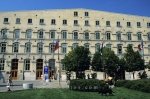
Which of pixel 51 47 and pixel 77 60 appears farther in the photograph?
pixel 51 47

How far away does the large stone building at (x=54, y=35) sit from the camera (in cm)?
6488

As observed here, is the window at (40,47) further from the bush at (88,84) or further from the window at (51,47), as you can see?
the bush at (88,84)

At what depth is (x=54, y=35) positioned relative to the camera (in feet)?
220

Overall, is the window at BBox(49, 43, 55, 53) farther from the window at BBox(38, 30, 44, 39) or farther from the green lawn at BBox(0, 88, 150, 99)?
the green lawn at BBox(0, 88, 150, 99)

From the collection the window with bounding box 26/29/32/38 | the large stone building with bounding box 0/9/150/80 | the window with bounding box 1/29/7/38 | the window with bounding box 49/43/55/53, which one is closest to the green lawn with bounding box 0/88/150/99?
the large stone building with bounding box 0/9/150/80

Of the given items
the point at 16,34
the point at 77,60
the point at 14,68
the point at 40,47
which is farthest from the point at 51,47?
the point at 77,60

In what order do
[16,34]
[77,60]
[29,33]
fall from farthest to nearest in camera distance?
[29,33]
[16,34]
[77,60]

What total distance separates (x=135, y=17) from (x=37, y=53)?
26.3 metres

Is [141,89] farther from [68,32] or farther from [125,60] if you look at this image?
[68,32]

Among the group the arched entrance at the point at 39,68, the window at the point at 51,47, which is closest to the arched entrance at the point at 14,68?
the arched entrance at the point at 39,68

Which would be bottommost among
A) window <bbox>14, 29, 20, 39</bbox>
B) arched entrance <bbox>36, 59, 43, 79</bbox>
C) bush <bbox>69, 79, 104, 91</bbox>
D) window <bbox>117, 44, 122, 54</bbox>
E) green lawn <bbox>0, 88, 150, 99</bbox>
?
green lawn <bbox>0, 88, 150, 99</bbox>

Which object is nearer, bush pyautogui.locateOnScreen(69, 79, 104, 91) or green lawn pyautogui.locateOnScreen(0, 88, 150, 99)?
green lawn pyautogui.locateOnScreen(0, 88, 150, 99)

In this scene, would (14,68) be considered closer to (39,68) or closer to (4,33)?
(39,68)

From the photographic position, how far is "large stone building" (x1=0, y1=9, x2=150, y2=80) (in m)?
64.9
